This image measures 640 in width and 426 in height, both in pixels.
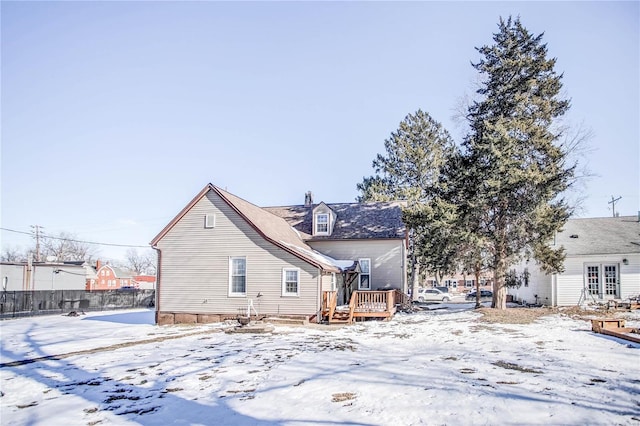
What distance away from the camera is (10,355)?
1327 cm

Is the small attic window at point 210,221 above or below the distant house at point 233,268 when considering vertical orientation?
above

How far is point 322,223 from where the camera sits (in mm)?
25641

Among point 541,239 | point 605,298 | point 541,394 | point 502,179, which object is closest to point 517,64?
point 502,179

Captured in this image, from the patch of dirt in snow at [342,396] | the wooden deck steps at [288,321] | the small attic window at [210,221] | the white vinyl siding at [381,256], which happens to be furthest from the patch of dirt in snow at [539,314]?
the small attic window at [210,221]

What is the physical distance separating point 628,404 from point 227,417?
626 cm

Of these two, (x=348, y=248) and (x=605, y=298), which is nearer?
(x=605, y=298)

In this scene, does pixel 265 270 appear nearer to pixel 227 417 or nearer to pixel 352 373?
pixel 352 373

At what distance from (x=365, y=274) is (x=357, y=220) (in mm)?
3661

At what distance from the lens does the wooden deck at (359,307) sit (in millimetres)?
18891

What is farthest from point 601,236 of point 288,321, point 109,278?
point 109,278

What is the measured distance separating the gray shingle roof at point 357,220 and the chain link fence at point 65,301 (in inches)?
561

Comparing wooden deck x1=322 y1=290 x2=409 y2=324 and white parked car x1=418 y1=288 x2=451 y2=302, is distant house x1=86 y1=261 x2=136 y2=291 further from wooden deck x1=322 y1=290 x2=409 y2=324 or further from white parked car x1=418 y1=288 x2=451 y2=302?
wooden deck x1=322 y1=290 x2=409 y2=324

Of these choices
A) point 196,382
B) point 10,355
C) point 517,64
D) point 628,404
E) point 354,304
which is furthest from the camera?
point 517,64

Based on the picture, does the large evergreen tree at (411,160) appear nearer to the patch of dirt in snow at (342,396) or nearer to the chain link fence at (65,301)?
the chain link fence at (65,301)
